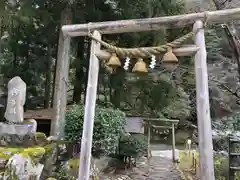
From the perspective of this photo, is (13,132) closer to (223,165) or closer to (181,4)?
(223,165)

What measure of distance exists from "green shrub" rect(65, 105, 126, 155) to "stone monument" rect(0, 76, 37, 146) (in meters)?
0.85

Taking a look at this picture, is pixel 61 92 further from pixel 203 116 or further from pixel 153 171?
pixel 203 116

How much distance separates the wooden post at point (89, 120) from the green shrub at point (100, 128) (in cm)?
196

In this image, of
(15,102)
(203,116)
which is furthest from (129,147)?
(203,116)

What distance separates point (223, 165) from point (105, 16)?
515 centimetres

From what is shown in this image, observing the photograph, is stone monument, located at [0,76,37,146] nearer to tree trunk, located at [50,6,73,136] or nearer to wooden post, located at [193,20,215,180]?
tree trunk, located at [50,6,73,136]

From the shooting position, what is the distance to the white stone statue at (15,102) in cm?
564

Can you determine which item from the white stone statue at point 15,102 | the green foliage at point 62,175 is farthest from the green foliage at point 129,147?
the white stone statue at point 15,102

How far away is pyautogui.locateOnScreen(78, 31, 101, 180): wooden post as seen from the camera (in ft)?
12.9

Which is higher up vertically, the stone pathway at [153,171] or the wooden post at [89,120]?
the wooden post at [89,120]

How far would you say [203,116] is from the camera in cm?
360

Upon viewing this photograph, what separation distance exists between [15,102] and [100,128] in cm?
178

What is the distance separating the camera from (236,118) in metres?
9.54

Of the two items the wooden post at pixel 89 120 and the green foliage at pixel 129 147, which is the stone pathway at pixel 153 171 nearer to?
the green foliage at pixel 129 147
